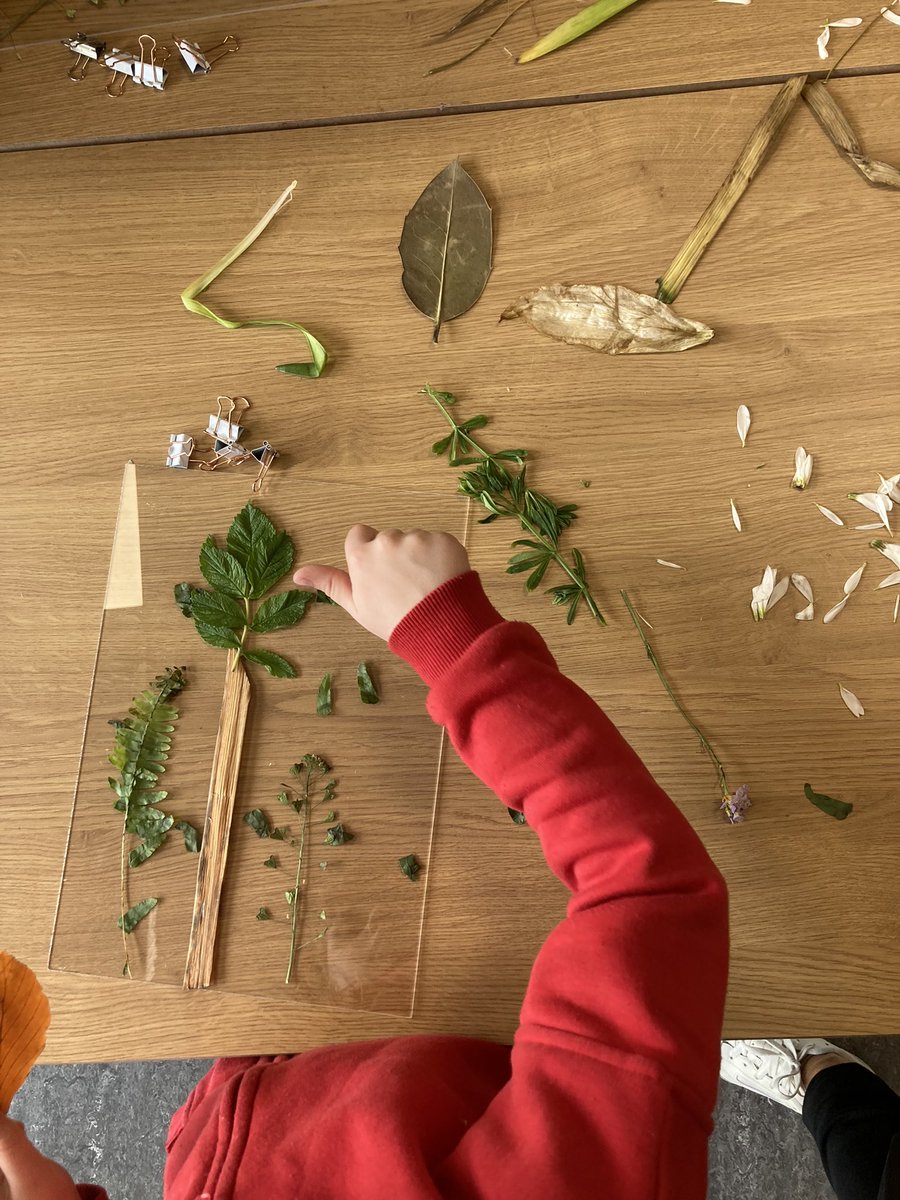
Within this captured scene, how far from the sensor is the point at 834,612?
790 mm

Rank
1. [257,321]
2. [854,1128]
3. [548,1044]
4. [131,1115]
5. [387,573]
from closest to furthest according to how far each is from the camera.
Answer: [548,1044] < [387,573] < [257,321] < [854,1128] < [131,1115]

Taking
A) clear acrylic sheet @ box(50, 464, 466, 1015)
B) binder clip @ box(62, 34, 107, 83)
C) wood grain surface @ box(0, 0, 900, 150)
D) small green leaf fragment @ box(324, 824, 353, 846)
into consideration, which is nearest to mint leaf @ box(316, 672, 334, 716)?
clear acrylic sheet @ box(50, 464, 466, 1015)

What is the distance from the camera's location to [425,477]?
85 centimetres

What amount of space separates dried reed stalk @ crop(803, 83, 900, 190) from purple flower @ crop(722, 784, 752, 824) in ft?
1.92

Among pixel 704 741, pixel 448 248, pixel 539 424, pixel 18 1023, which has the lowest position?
pixel 18 1023

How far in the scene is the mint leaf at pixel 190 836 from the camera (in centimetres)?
81

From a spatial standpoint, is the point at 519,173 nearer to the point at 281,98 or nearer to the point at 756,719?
the point at 281,98

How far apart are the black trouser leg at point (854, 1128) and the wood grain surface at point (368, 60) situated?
50.8 inches

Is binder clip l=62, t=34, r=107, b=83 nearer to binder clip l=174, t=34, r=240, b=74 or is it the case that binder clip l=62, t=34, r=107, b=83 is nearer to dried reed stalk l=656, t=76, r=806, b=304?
binder clip l=174, t=34, r=240, b=74

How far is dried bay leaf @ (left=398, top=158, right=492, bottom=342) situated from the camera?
2.80 ft

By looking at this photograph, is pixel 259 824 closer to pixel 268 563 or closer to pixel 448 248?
pixel 268 563

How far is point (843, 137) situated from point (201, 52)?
65 centimetres

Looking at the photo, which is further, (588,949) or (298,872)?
(298,872)

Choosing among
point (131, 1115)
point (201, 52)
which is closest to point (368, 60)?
point (201, 52)
